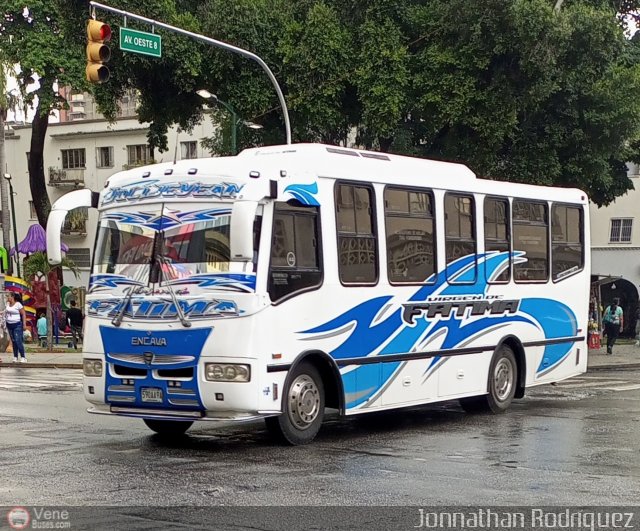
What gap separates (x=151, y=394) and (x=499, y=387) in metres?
6.09

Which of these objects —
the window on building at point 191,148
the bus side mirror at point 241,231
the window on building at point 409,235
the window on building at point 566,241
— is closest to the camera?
the bus side mirror at point 241,231

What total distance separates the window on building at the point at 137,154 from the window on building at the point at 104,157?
1614 mm

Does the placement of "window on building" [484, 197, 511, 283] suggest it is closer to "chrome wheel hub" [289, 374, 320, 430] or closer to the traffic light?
"chrome wheel hub" [289, 374, 320, 430]

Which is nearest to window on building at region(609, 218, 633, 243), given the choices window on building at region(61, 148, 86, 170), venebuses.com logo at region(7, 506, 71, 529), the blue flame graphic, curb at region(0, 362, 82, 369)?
window on building at region(61, 148, 86, 170)

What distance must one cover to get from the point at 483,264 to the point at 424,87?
13796 millimetres

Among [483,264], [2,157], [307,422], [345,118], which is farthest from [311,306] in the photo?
[2,157]

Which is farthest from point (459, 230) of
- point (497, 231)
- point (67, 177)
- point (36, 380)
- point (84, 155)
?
point (67, 177)

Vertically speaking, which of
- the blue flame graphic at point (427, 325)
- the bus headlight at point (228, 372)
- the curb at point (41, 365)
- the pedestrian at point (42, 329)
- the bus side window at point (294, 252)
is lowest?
the curb at point (41, 365)

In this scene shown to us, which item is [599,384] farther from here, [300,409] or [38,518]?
[38,518]

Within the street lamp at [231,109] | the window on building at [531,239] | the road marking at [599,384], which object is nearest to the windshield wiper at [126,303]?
the window on building at [531,239]

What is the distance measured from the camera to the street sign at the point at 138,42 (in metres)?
19.6

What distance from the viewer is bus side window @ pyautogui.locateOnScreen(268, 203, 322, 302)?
1167 centimetres

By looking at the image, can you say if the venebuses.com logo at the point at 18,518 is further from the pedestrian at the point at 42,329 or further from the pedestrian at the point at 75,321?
the pedestrian at the point at 42,329

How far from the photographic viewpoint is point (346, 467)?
34.0 ft
